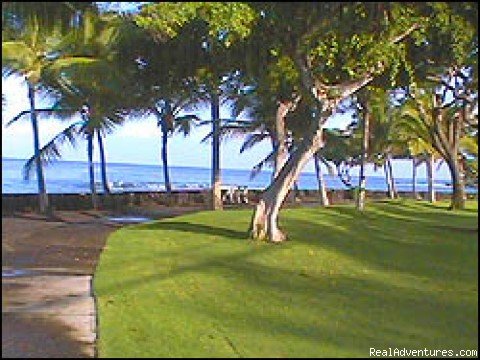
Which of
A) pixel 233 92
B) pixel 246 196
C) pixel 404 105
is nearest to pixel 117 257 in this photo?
pixel 233 92

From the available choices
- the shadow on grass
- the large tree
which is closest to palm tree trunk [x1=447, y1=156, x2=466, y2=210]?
the large tree

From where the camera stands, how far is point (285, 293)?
30.2 ft

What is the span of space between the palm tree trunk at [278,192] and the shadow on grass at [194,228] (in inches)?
18.4

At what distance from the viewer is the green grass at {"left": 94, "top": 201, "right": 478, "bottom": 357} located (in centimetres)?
672

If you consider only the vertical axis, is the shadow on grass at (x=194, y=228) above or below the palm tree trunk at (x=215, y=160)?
below

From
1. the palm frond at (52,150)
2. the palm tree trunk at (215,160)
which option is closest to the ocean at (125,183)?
the palm frond at (52,150)

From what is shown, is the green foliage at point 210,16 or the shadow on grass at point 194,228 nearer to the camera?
the green foliage at point 210,16

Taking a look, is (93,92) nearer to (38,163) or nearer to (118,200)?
(38,163)

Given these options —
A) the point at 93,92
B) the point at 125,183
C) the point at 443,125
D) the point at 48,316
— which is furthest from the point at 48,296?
the point at 125,183

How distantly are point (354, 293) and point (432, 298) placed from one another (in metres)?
0.98

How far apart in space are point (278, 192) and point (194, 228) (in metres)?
3.06

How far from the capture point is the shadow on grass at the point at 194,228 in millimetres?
14945

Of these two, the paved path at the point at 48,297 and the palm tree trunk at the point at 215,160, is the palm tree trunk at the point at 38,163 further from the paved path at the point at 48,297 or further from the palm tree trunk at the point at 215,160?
the paved path at the point at 48,297

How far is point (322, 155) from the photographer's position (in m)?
36.8
